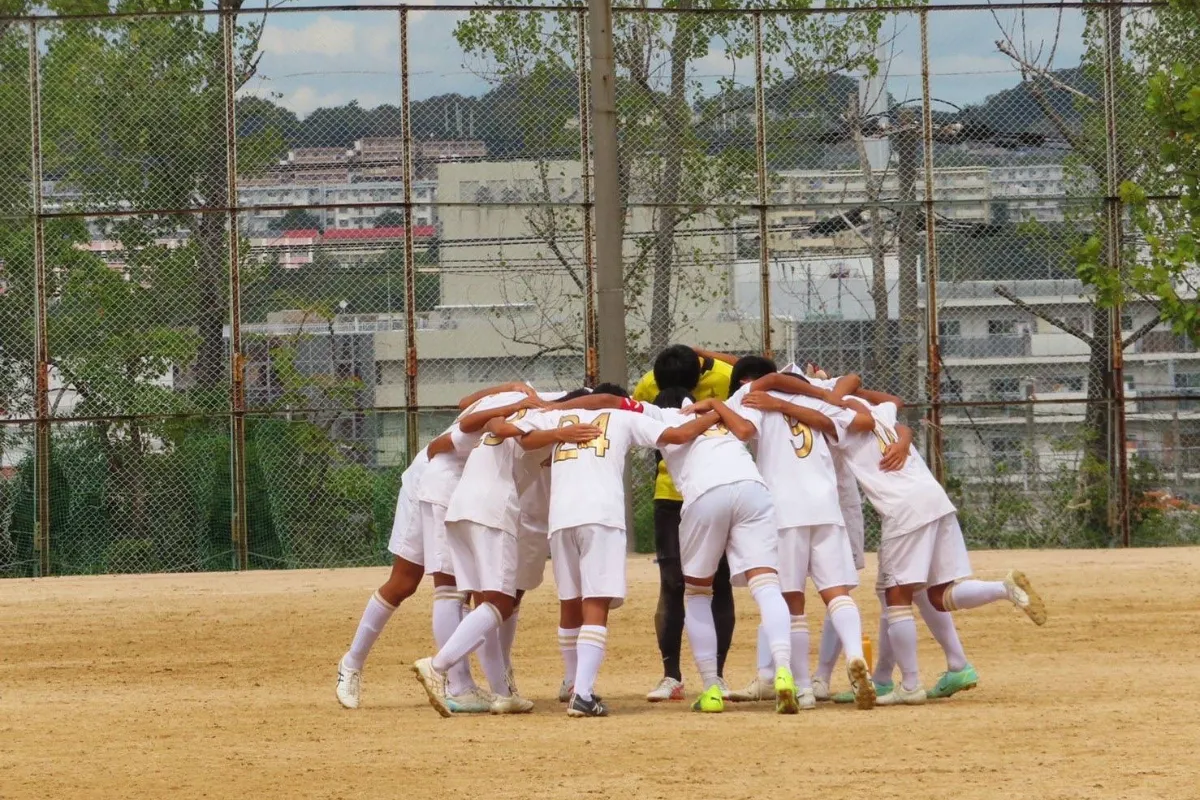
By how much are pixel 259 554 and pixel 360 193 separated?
142 inches

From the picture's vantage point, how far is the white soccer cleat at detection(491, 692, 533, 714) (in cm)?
977

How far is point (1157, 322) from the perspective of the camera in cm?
1962

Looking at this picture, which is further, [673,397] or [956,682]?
[673,397]

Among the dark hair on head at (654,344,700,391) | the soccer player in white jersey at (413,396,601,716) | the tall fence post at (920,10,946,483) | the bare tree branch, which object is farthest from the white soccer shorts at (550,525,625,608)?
the bare tree branch

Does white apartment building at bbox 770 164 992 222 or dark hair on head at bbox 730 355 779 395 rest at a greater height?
white apartment building at bbox 770 164 992 222

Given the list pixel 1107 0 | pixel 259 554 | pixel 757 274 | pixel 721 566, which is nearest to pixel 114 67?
pixel 259 554

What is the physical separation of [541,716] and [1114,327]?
36.9 feet

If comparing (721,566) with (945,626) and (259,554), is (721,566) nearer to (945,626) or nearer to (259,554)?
(945,626)

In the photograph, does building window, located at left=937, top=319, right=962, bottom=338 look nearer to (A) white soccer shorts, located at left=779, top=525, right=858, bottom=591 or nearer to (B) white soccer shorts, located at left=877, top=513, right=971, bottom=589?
(B) white soccer shorts, located at left=877, top=513, right=971, bottom=589

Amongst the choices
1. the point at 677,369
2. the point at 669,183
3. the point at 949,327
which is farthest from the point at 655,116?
the point at 677,369

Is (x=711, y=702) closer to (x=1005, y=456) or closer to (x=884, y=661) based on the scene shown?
(x=884, y=661)

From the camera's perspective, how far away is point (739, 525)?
31.0 ft

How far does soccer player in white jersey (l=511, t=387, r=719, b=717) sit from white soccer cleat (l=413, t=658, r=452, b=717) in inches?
24.2

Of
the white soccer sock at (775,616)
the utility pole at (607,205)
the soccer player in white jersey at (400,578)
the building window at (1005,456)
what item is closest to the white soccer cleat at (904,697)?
the white soccer sock at (775,616)
